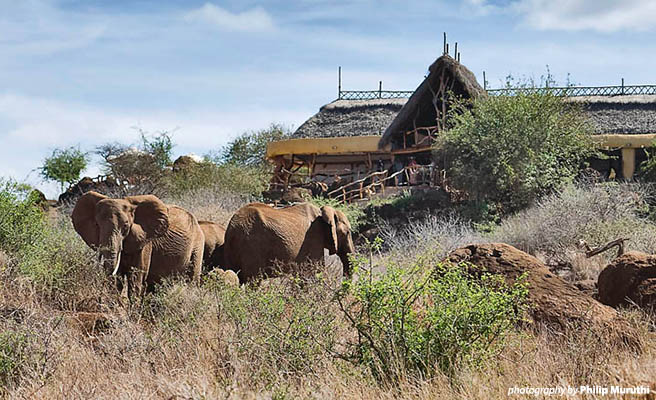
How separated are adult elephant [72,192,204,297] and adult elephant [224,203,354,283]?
692mm

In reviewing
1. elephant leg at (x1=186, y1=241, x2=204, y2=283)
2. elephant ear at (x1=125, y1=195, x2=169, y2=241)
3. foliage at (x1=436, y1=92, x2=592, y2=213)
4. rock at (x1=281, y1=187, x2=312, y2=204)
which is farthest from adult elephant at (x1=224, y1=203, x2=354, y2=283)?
rock at (x1=281, y1=187, x2=312, y2=204)

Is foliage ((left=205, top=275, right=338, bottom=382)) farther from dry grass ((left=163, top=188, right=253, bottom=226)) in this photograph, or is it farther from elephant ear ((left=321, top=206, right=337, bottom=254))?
dry grass ((left=163, top=188, right=253, bottom=226))

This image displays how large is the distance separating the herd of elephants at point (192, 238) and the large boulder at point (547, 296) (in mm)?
3122

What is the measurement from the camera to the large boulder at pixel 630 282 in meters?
10.5

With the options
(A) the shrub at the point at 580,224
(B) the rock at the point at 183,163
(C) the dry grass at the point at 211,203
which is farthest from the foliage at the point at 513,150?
(B) the rock at the point at 183,163

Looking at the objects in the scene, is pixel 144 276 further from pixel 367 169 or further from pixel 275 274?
pixel 367 169

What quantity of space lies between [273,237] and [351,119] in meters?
23.9

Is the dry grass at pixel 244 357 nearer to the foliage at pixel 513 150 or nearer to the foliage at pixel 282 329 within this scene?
the foliage at pixel 282 329

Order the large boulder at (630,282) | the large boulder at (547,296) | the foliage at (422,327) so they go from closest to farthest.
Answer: the foliage at (422,327), the large boulder at (547,296), the large boulder at (630,282)

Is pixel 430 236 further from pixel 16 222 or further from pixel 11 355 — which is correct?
pixel 11 355

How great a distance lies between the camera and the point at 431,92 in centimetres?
3038

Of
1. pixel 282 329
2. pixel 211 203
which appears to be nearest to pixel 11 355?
pixel 282 329

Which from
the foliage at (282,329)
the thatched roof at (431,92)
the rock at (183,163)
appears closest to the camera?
the foliage at (282,329)

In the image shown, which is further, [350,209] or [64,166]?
[64,166]
